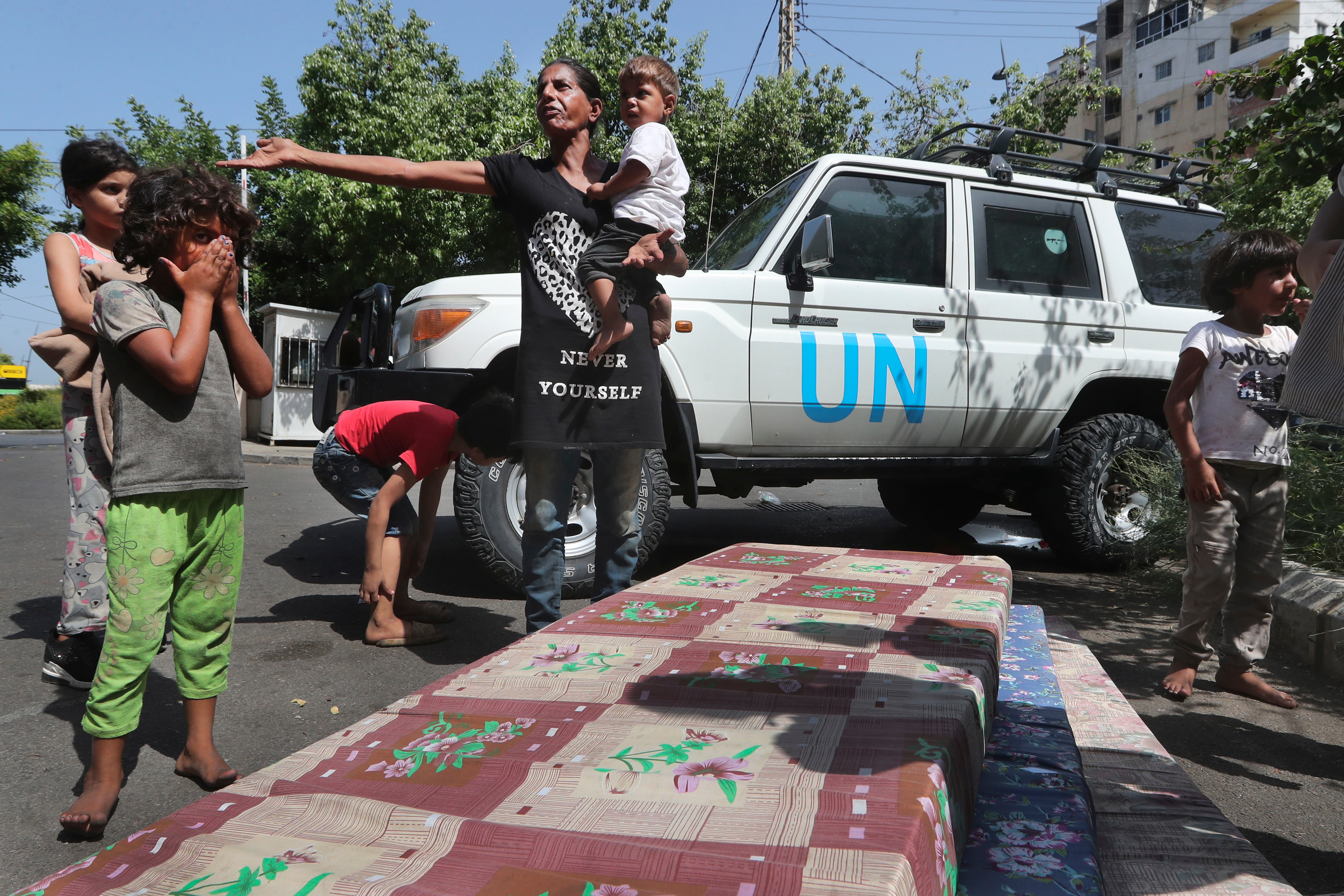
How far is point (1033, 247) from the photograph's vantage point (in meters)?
5.05

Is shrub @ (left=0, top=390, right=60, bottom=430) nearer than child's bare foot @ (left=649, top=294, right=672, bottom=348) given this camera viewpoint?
No

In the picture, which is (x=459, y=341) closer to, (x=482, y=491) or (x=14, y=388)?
(x=482, y=491)

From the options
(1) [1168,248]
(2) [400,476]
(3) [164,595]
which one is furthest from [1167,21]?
(3) [164,595]

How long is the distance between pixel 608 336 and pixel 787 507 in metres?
5.34

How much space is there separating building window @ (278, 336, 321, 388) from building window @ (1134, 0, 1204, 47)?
144ft

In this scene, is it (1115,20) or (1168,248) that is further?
(1115,20)

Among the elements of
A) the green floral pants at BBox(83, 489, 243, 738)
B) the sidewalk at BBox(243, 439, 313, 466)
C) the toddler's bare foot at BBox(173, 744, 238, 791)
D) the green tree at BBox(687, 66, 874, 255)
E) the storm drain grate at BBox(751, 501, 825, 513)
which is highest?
the green tree at BBox(687, 66, 874, 255)

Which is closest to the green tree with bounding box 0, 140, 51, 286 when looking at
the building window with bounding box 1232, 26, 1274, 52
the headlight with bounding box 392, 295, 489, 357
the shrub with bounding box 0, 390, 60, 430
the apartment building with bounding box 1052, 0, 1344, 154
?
the shrub with bounding box 0, 390, 60, 430

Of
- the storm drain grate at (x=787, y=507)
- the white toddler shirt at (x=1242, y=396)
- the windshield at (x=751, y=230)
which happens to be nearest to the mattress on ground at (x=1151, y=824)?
the white toddler shirt at (x=1242, y=396)

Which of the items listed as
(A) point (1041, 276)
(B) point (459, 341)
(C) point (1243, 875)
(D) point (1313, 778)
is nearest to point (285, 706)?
(B) point (459, 341)

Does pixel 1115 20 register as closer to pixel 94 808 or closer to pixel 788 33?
pixel 788 33

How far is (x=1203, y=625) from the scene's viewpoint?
10.6 ft

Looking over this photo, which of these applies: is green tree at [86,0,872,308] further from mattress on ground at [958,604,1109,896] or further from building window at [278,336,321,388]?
mattress on ground at [958,604,1109,896]

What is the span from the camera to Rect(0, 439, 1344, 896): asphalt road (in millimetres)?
2160
